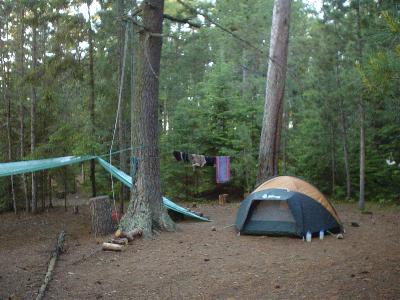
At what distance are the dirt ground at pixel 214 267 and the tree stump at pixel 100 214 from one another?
226 millimetres

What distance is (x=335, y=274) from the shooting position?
4.10 metres

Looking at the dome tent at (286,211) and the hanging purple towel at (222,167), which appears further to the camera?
the hanging purple towel at (222,167)

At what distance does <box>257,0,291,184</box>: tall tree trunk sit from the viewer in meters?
8.20

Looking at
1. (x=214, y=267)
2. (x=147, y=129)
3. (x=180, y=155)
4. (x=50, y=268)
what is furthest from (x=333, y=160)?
(x=50, y=268)

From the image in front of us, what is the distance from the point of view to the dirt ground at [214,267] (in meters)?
3.77

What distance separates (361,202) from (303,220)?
11.9 feet

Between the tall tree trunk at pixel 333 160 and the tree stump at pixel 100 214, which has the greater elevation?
the tall tree trunk at pixel 333 160

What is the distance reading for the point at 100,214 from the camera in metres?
6.80

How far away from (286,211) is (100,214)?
9.65 ft

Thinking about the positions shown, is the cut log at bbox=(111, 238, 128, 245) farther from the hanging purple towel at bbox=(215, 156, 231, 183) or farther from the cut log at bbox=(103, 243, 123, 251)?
the hanging purple towel at bbox=(215, 156, 231, 183)

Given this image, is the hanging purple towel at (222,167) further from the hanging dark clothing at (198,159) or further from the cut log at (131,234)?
the cut log at (131,234)

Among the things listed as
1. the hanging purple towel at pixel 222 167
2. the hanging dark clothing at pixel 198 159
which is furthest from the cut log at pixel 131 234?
the hanging purple towel at pixel 222 167

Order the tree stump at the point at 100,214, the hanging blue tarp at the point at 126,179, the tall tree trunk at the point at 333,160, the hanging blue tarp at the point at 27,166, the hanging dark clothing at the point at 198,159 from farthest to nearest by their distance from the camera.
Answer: the tall tree trunk at the point at 333,160 < the hanging dark clothing at the point at 198,159 < the hanging blue tarp at the point at 126,179 < the tree stump at the point at 100,214 < the hanging blue tarp at the point at 27,166

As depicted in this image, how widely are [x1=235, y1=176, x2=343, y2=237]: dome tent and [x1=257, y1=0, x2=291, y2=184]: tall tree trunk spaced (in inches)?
64.2
